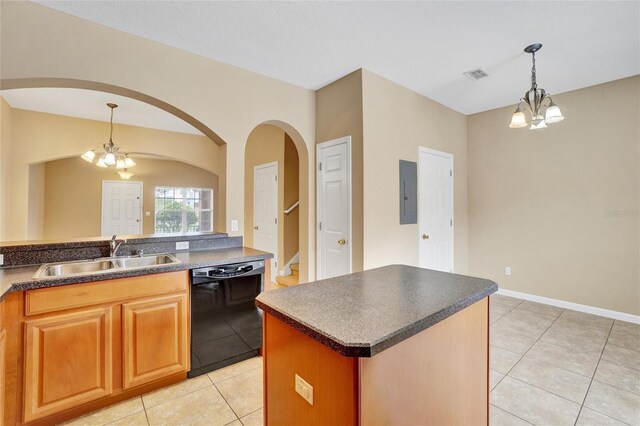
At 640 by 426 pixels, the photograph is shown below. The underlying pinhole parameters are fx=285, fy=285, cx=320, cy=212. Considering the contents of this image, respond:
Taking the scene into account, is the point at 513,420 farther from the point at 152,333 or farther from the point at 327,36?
the point at 327,36

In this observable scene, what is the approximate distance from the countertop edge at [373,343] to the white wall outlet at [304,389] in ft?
0.65

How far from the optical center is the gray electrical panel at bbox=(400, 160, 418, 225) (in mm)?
3525

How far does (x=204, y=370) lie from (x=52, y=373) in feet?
3.09

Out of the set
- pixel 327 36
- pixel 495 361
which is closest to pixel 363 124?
pixel 327 36

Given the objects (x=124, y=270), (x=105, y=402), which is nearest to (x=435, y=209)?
(x=124, y=270)

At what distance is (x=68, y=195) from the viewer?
6324 mm

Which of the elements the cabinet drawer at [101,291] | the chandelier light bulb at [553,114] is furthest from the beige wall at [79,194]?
the chandelier light bulb at [553,114]

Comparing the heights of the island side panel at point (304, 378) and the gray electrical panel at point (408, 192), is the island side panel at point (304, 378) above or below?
below

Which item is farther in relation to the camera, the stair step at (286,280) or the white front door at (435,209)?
the stair step at (286,280)

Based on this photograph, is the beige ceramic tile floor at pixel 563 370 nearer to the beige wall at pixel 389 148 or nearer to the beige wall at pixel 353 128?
the beige wall at pixel 389 148

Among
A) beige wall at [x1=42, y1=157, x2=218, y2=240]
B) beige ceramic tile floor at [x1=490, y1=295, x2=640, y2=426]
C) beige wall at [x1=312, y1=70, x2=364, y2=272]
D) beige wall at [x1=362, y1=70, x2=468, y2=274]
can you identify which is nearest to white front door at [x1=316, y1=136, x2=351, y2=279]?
beige wall at [x1=312, y1=70, x2=364, y2=272]

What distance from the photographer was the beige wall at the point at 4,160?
353cm

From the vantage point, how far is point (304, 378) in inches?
39.9

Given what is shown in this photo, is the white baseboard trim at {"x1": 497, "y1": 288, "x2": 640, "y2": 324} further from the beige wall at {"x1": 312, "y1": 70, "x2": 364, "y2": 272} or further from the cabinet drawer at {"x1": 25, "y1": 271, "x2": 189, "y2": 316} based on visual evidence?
the cabinet drawer at {"x1": 25, "y1": 271, "x2": 189, "y2": 316}
